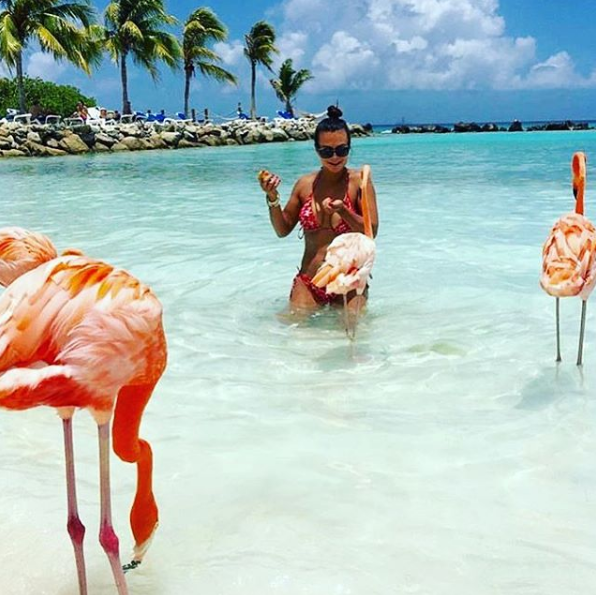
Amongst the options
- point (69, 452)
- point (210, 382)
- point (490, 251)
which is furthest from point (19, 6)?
point (69, 452)

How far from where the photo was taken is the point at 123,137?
110 feet

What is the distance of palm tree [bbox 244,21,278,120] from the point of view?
49.0m

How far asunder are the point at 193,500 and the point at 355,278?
1.76 m

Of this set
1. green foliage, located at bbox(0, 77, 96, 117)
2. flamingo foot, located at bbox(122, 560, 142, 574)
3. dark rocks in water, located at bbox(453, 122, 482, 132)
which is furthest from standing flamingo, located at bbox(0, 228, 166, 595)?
dark rocks in water, located at bbox(453, 122, 482, 132)

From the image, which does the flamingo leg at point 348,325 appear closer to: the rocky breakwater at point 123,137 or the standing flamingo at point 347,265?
the standing flamingo at point 347,265

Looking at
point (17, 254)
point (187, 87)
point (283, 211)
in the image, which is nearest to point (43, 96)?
point (187, 87)

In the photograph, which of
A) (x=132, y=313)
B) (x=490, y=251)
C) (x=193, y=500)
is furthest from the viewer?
(x=490, y=251)

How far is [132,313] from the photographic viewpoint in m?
1.65

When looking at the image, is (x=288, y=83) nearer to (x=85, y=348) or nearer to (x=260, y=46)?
(x=260, y=46)

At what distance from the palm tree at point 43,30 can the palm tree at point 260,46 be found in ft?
50.9

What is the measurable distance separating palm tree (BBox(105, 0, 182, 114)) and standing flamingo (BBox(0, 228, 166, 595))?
3904cm

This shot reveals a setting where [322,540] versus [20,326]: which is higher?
[20,326]

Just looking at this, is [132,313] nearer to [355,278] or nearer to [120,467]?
[120,467]

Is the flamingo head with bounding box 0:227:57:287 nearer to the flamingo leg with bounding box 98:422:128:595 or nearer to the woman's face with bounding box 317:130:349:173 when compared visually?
the flamingo leg with bounding box 98:422:128:595
